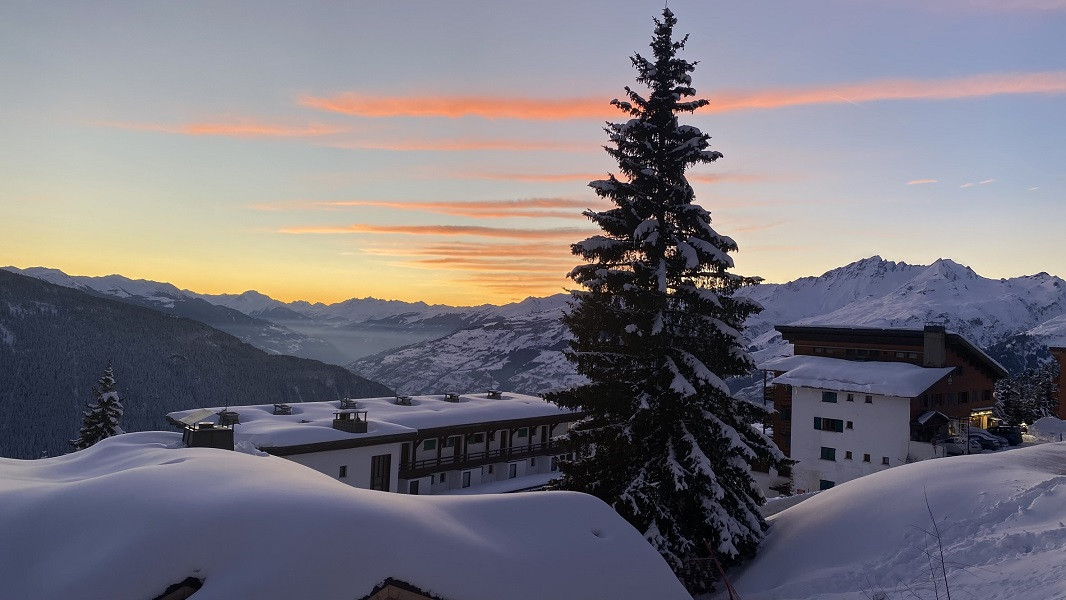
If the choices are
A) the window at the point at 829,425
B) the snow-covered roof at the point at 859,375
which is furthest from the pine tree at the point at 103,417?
the window at the point at 829,425

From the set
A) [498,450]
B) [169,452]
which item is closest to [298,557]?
[169,452]

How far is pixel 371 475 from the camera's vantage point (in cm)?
3672

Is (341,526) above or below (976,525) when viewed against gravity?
above

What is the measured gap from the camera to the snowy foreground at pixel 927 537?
12719 mm

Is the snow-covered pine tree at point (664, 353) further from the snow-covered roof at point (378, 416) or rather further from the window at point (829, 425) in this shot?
the window at point (829, 425)

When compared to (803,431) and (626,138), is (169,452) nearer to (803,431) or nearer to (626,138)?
(626,138)

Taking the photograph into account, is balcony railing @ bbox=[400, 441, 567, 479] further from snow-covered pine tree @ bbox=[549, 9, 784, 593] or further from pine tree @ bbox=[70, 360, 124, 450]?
pine tree @ bbox=[70, 360, 124, 450]

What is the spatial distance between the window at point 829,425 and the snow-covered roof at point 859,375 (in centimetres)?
266

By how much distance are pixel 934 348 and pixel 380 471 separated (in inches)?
Result: 1739

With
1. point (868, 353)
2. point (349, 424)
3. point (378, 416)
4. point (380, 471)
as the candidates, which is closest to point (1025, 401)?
point (868, 353)

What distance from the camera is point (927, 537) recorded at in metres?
15.6

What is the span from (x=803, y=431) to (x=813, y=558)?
37.5 m

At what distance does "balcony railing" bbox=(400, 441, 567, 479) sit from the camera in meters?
41.3

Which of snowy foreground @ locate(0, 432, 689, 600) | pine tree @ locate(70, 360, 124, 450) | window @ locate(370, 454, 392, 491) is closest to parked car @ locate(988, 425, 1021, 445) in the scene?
window @ locate(370, 454, 392, 491)
